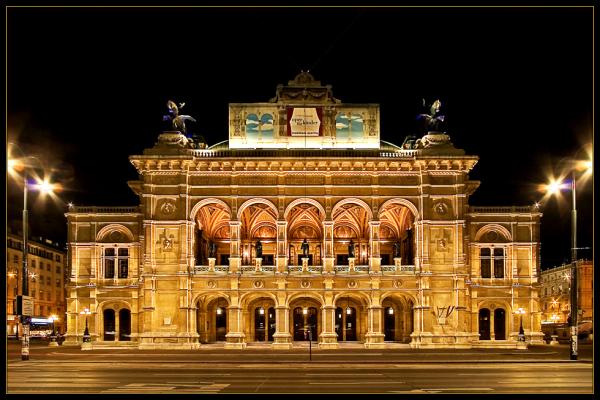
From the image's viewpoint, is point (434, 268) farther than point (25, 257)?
Yes

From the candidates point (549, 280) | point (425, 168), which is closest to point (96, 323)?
point (425, 168)

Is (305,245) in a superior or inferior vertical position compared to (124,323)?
superior

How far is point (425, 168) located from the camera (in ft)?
207

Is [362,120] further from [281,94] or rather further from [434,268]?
[434,268]

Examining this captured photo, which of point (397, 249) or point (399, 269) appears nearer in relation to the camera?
point (399, 269)

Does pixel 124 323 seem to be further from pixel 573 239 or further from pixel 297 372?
pixel 573 239

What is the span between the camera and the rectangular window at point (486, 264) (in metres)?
66.2

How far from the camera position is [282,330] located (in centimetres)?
6225

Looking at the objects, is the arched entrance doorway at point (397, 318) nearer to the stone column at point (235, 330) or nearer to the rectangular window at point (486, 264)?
the rectangular window at point (486, 264)

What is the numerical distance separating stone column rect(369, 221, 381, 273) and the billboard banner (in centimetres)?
814

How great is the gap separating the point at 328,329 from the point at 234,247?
9139mm

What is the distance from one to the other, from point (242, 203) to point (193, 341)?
10701mm

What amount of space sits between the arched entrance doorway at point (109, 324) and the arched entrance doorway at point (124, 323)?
57cm

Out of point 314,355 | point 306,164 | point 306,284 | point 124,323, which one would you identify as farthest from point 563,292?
point 314,355
